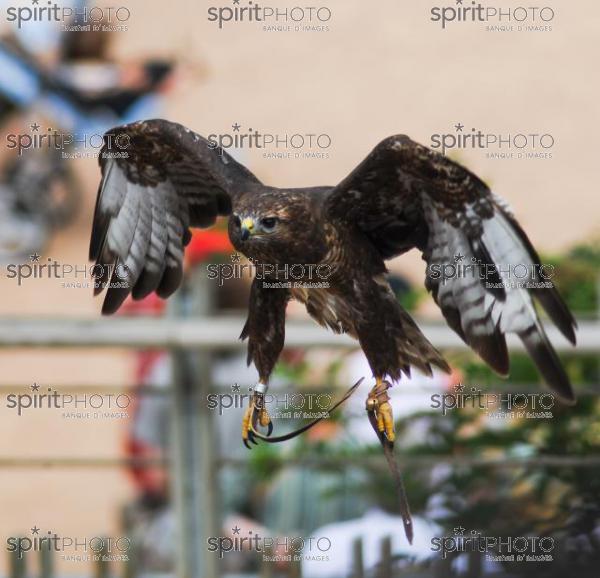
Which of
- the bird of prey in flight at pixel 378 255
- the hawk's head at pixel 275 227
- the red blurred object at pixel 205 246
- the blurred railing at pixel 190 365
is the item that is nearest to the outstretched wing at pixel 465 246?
the bird of prey in flight at pixel 378 255

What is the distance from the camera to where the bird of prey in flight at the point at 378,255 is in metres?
4.11

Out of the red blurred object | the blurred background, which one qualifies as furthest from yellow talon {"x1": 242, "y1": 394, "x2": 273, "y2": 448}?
the red blurred object

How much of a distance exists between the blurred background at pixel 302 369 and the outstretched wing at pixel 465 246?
2.73 feet

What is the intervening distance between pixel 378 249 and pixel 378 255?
0.03 m

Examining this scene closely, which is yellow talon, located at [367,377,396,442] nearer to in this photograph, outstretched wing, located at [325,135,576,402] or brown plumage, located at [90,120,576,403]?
brown plumage, located at [90,120,576,403]

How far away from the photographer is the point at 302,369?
6289mm

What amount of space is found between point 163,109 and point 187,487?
7.75m

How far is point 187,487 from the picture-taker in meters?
5.75

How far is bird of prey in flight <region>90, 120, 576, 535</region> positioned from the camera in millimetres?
4105

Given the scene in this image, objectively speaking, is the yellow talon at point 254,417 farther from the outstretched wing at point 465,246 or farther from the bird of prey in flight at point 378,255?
the outstretched wing at point 465,246

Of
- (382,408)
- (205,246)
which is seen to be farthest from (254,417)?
(205,246)

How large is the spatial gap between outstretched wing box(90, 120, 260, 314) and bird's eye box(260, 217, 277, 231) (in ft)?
1.12

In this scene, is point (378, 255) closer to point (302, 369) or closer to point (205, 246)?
point (205, 246)

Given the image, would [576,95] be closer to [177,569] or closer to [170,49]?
[170,49]
